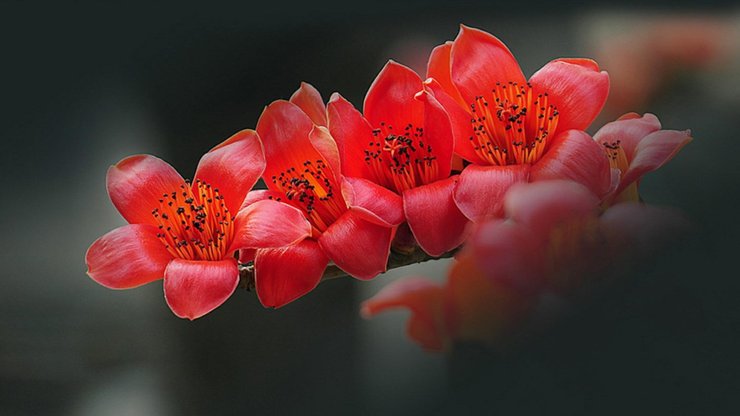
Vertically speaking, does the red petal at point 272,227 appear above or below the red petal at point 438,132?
below

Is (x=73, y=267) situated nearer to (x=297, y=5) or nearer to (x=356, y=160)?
(x=297, y=5)

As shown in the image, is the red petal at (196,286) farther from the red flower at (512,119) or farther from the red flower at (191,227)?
the red flower at (512,119)

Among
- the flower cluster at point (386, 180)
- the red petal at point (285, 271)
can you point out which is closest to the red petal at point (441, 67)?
the flower cluster at point (386, 180)

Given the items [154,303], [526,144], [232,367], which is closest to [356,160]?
[526,144]

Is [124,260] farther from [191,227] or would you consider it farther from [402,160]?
[402,160]

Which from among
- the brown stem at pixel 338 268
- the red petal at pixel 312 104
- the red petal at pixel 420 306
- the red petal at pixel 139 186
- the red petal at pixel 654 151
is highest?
the red petal at pixel 312 104

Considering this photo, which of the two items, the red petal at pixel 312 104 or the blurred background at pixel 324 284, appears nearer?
the blurred background at pixel 324 284

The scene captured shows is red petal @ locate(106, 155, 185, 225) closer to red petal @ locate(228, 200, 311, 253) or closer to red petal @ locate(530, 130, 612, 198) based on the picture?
red petal @ locate(228, 200, 311, 253)
